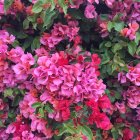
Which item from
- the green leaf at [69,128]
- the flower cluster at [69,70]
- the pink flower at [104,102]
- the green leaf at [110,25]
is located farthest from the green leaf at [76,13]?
the green leaf at [69,128]

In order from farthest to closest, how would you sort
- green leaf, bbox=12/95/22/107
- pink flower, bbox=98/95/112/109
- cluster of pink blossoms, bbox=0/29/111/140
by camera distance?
green leaf, bbox=12/95/22/107
pink flower, bbox=98/95/112/109
cluster of pink blossoms, bbox=0/29/111/140

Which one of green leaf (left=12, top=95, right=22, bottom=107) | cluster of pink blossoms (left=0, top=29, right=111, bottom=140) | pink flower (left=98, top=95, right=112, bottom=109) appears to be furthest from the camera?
green leaf (left=12, top=95, right=22, bottom=107)

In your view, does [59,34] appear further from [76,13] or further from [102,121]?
[102,121]

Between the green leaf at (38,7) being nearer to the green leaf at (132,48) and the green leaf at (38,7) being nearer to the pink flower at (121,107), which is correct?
the green leaf at (132,48)

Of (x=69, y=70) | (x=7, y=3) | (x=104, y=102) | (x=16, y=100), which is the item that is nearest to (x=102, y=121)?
(x=104, y=102)

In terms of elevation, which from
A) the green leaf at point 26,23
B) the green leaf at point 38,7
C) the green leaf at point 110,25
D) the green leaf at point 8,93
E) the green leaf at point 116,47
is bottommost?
the green leaf at point 8,93

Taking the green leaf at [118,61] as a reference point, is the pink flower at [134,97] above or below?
below

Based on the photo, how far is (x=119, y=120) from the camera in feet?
6.34

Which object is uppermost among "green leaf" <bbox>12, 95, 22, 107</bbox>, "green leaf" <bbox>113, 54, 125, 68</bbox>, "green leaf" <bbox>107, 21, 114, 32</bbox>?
"green leaf" <bbox>107, 21, 114, 32</bbox>

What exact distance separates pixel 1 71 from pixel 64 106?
357 mm

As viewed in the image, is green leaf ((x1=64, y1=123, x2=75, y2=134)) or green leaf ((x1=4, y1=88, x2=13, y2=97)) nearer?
green leaf ((x1=64, y1=123, x2=75, y2=134))

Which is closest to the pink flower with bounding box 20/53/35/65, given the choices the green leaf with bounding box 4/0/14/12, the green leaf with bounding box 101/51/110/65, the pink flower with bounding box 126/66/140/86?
the green leaf with bounding box 4/0/14/12

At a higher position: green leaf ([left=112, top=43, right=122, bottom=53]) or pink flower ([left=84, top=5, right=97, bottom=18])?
pink flower ([left=84, top=5, right=97, bottom=18])

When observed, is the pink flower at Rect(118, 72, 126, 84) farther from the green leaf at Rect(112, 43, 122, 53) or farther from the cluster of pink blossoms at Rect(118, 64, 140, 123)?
the green leaf at Rect(112, 43, 122, 53)
